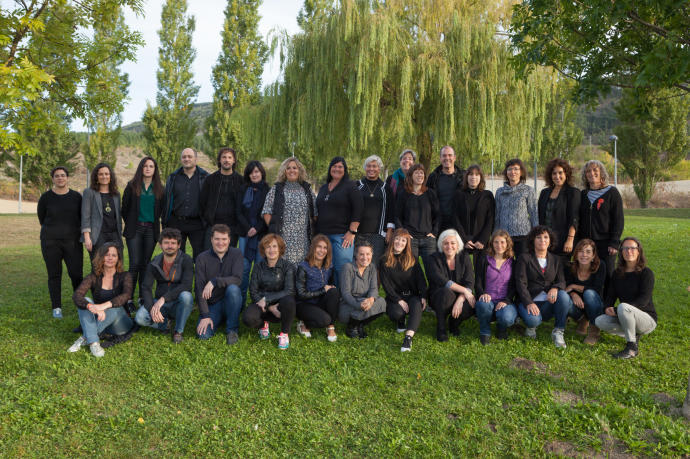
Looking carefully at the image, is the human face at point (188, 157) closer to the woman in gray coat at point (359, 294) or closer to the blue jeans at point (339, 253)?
the blue jeans at point (339, 253)

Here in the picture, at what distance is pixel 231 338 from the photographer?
4.98m

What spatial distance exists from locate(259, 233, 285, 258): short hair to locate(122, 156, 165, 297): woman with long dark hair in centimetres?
155

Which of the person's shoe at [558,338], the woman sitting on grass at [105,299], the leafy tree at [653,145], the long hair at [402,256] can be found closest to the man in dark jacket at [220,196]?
the woman sitting on grass at [105,299]

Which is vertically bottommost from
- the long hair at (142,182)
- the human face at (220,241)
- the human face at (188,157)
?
the human face at (220,241)

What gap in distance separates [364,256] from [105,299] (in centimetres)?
281

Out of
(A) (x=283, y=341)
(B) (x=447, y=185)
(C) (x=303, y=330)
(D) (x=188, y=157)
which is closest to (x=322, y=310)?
(C) (x=303, y=330)

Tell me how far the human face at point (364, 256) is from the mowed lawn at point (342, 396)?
2.70 ft

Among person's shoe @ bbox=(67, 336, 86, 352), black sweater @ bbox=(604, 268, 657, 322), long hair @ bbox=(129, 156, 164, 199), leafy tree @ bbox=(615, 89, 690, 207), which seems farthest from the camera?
leafy tree @ bbox=(615, 89, 690, 207)

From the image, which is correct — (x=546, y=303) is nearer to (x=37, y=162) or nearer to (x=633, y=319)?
(x=633, y=319)

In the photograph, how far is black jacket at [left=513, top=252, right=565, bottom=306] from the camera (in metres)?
5.17

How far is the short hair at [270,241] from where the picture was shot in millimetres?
5254

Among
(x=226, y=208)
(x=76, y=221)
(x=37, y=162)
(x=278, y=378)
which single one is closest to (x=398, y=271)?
(x=278, y=378)

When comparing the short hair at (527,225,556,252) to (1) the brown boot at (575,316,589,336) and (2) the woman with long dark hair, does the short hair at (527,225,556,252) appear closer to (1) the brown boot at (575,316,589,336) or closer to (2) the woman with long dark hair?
(1) the brown boot at (575,316,589,336)

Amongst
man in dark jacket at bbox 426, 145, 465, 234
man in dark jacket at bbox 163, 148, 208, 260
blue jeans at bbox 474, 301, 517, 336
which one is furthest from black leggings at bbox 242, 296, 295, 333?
man in dark jacket at bbox 426, 145, 465, 234
